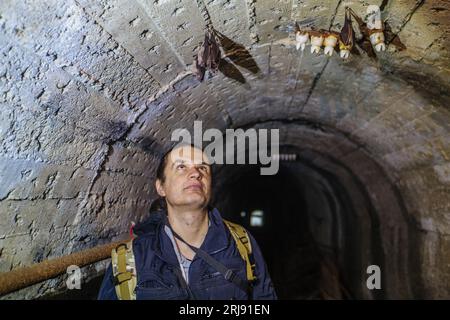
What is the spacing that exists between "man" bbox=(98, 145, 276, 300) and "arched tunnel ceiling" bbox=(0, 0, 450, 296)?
72 centimetres

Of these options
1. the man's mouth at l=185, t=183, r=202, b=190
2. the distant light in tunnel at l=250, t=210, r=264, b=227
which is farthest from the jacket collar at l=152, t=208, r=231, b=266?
the distant light in tunnel at l=250, t=210, r=264, b=227

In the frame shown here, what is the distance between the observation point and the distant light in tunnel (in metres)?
17.4

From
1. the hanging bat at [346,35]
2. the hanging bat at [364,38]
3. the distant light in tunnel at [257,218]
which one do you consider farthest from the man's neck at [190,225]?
the distant light in tunnel at [257,218]

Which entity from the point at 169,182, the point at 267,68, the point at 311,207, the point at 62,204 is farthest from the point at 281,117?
the point at 311,207

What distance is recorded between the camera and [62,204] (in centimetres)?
304

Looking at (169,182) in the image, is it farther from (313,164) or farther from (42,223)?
(313,164)

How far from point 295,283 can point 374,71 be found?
24.1 ft

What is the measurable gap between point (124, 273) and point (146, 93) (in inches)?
62.5

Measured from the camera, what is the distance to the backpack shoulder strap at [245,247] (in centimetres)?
282

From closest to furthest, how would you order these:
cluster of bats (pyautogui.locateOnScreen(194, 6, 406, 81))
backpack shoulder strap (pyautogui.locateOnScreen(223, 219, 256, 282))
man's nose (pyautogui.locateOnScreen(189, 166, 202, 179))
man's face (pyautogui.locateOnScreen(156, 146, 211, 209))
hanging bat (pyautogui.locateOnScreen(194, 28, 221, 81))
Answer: cluster of bats (pyautogui.locateOnScreen(194, 6, 406, 81))
hanging bat (pyautogui.locateOnScreen(194, 28, 221, 81))
backpack shoulder strap (pyautogui.locateOnScreen(223, 219, 256, 282))
man's face (pyautogui.locateOnScreen(156, 146, 211, 209))
man's nose (pyautogui.locateOnScreen(189, 166, 202, 179))

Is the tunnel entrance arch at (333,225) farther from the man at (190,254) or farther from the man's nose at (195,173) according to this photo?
the man at (190,254)

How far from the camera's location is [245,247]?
296 cm

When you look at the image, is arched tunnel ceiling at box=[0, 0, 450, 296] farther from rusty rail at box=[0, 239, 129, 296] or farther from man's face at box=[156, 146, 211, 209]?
man's face at box=[156, 146, 211, 209]

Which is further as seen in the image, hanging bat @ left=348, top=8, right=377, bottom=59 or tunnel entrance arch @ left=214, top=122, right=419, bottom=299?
tunnel entrance arch @ left=214, top=122, right=419, bottom=299
